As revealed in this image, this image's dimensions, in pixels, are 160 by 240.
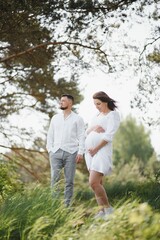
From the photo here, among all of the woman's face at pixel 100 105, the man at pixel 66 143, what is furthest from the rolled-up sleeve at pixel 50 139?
the woman's face at pixel 100 105

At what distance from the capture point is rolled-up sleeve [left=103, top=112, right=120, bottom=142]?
5922mm

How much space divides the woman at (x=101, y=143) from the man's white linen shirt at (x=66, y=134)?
605 mm

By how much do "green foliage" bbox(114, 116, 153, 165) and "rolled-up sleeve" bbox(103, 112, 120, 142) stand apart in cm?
3487

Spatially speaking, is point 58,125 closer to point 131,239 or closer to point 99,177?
point 99,177

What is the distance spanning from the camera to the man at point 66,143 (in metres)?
6.73

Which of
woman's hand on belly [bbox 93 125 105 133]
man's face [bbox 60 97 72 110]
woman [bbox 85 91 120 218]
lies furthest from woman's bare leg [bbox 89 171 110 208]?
man's face [bbox 60 97 72 110]

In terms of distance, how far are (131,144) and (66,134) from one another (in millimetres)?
37413

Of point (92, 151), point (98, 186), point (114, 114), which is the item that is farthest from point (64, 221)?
point (114, 114)

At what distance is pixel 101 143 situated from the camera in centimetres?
595

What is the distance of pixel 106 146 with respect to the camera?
19.7ft

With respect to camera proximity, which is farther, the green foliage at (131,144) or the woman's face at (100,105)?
the green foliage at (131,144)

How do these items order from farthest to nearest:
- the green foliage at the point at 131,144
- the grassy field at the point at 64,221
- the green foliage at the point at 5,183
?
the green foliage at the point at 131,144, the green foliage at the point at 5,183, the grassy field at the point at 64,221

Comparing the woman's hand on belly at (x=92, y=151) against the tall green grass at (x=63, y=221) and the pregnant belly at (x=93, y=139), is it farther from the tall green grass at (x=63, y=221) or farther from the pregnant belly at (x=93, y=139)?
the tall green grass at (x=63, y=221)

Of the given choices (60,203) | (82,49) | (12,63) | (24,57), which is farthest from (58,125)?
(12,63)
